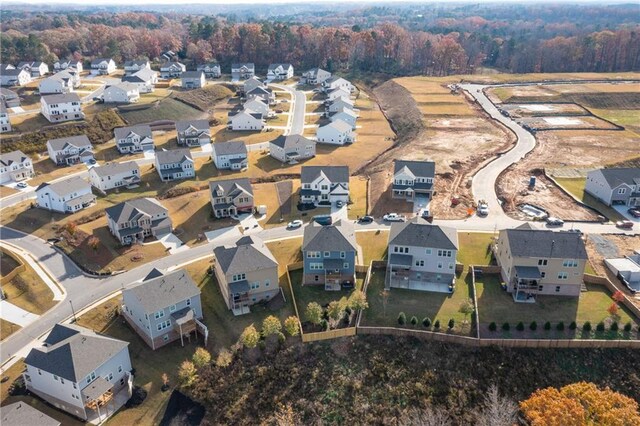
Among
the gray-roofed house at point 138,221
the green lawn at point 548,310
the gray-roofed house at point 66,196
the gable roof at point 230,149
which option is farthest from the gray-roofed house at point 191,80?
the green lawn at point 548,310

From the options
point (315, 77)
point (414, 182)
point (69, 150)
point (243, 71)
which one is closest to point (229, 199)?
point (414, 182)

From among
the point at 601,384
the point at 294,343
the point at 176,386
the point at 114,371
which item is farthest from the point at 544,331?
the point at 114,371

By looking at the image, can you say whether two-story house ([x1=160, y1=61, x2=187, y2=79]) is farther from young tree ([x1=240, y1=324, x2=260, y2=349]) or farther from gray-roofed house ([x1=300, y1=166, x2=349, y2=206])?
young tree ([x1=240, y1=324, x2=260, y2=349])

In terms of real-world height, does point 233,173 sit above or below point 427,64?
below

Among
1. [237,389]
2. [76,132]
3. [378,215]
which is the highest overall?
[76,132]

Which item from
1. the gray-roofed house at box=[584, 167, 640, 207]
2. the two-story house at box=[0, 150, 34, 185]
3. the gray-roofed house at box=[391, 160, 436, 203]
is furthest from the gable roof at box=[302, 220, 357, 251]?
the two-story house at box=[0, 150, 34, 185]

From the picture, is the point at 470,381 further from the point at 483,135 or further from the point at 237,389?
the point at 483,135

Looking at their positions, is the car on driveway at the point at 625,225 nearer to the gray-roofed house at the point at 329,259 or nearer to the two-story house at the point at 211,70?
the gray-roofed house at the point at 329,259
